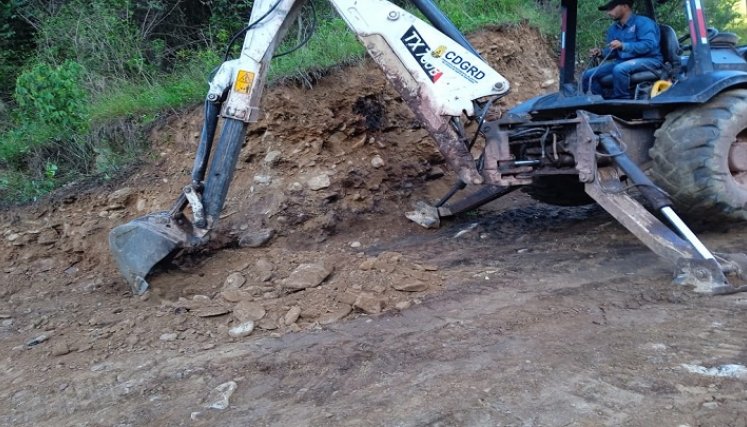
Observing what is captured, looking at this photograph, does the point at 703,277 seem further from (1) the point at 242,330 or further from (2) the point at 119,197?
(2) the point at 119,197

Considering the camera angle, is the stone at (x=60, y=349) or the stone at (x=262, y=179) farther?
the stone at (x=262, y=179)

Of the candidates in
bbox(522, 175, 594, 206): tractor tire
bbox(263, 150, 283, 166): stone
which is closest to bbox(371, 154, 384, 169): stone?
bbox(263, 150, 283, 166): stone

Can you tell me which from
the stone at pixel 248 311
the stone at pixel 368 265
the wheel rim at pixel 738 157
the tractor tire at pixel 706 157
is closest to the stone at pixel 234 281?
the stone at pixel 248 311

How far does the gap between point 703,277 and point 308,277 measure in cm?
238

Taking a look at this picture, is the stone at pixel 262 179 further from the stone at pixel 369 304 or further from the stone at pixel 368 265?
the stone at pixel 369 304

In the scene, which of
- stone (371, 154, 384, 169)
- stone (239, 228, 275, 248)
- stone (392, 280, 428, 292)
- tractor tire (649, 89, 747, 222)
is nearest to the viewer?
stone (392, 280, 428, 292)

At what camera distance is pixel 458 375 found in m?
2.83

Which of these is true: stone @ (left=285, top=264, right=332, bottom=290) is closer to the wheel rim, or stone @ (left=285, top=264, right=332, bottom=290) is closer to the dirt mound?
the dirt mound

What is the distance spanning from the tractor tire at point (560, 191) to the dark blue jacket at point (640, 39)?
1.14 metres

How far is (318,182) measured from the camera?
6133mm

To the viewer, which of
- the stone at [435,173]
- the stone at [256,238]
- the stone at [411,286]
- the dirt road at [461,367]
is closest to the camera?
the dirt road at [461,367]

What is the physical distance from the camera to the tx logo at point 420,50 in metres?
4.18

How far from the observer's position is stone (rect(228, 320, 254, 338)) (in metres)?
3.58

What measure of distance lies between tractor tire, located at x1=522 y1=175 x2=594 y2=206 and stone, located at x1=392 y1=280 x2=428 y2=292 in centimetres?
193
